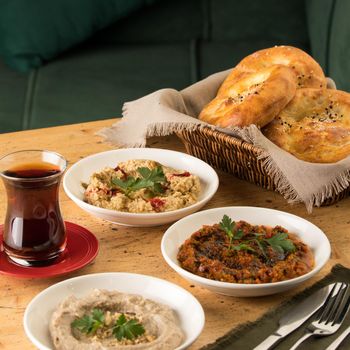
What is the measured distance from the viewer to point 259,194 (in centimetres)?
175

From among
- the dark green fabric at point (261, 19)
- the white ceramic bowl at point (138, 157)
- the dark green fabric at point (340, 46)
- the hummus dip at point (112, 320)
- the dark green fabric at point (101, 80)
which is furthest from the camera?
the dark green fabric at point (261, 19)

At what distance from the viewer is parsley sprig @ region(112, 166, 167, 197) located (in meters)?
1.56

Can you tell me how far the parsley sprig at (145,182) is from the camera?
156 cm

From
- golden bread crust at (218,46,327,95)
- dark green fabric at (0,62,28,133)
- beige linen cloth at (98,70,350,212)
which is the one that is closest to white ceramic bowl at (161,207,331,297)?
beige linen cloth at (98,70,350,212)

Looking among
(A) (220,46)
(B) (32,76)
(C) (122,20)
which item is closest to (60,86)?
(B) (32,76)

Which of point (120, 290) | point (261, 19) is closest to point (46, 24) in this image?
point (261, 19)

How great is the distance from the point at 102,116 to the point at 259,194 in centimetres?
123

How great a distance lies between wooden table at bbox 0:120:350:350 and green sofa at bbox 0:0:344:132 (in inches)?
34.2

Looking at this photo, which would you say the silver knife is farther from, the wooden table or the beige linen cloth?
the beige linen cloth

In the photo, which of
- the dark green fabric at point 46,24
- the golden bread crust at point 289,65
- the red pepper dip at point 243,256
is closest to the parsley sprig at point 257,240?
the red pepper dip at point 243,256

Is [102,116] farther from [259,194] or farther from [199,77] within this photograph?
[259,194]

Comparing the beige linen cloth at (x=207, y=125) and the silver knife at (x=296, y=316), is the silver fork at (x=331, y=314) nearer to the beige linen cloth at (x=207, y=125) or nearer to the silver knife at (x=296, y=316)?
the silver knife at (x=296, y=316)

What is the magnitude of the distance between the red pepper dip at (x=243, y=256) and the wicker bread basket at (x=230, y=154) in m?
0.29

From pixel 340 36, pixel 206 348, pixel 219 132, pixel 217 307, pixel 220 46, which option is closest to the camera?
pixel 206 348
